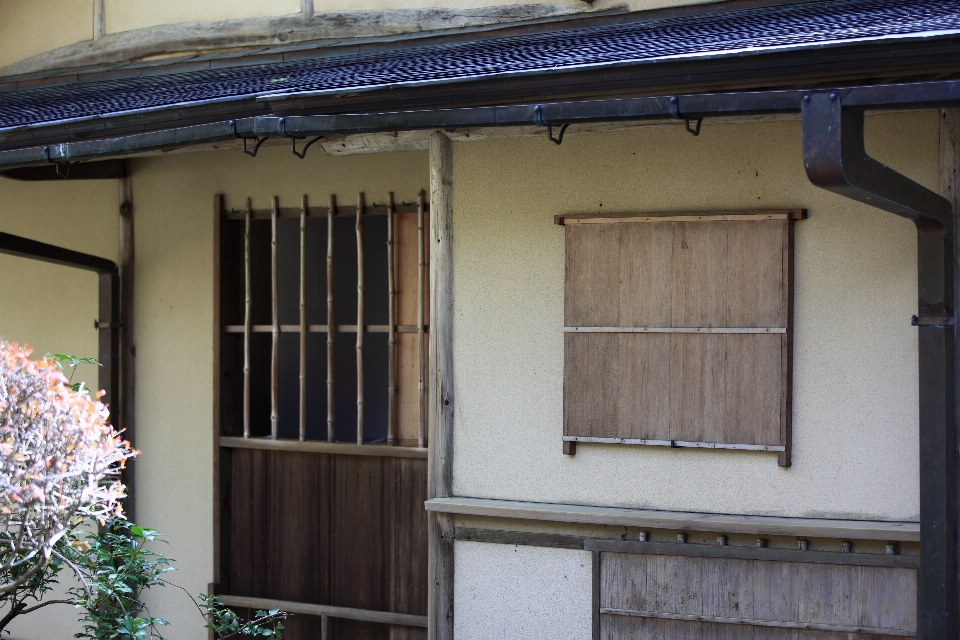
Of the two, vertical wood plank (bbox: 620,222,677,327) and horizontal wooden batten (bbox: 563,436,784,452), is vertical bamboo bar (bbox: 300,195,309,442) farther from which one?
vertical wood plank (bbox: 620,222,677,327)

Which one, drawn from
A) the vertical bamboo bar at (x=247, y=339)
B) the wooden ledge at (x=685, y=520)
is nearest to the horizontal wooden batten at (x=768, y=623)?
the wooden ledge at (x=685, y=520)

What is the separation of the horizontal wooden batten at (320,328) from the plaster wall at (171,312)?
0.69ft

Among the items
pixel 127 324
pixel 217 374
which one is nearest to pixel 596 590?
pixel 217 374

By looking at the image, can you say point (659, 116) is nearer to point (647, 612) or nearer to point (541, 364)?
point (541, 364)

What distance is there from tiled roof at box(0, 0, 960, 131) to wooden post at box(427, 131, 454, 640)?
560 millimetres

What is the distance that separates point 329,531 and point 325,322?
1.35 metres

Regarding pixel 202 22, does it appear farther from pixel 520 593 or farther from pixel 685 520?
pixel 685 520

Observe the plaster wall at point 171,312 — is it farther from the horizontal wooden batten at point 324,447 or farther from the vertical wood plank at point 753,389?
the vertical wood plank at point 753,389

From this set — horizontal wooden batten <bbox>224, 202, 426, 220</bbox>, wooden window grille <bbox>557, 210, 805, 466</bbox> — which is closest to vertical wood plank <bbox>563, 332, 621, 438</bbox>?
wooden window grille <bbox>557, 210, 805, 466</bbox>

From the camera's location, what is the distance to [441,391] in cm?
498

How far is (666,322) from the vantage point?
4672 millimetres

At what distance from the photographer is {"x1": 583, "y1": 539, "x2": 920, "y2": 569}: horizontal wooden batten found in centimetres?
431

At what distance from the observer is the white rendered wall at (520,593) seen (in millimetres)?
4777

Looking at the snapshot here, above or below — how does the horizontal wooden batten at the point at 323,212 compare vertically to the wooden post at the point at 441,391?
above
